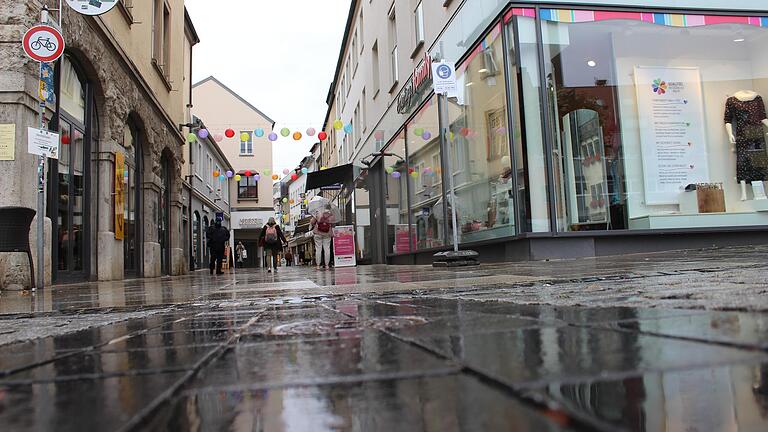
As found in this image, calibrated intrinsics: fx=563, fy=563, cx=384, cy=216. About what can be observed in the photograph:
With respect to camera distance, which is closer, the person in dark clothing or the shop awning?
the person in dark clothing

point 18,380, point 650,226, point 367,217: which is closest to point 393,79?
point 367,217

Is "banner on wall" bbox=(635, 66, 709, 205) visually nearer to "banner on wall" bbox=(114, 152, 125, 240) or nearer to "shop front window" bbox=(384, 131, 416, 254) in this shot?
"shop front window" bbox=(384, 131, 416, 254)

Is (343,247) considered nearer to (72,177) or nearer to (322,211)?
(322,211)

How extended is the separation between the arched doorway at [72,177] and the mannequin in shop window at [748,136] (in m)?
11.9

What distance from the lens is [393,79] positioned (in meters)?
18.3

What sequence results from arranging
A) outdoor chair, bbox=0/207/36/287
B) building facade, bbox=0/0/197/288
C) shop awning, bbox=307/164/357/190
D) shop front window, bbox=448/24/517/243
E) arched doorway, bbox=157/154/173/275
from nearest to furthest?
outdoor chair, bbox=0/207/36/287
building facade, bbox=0/0/197/288
shop front window, bbox=448/24/517/243
arched doorway, bbox=157/154/173/275
shop awning, bbox=307/164/357/190

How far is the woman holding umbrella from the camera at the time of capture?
15305mm

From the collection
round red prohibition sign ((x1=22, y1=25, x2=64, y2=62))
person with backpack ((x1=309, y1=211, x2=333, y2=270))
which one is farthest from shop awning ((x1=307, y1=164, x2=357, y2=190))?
round red prohibition sign ((x1=22, y1=25, x2=64, y2=62))

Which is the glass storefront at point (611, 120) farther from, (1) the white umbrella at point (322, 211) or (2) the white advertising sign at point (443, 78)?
(1) the white umbrella at point (322, 211)

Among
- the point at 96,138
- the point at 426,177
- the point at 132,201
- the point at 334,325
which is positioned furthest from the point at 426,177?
the point at 334,325

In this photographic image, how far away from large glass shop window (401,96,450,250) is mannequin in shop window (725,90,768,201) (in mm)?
5830

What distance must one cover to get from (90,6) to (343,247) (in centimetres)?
918

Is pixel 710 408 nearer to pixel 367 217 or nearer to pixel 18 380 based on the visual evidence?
pixel 18 380

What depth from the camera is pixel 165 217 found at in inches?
722
